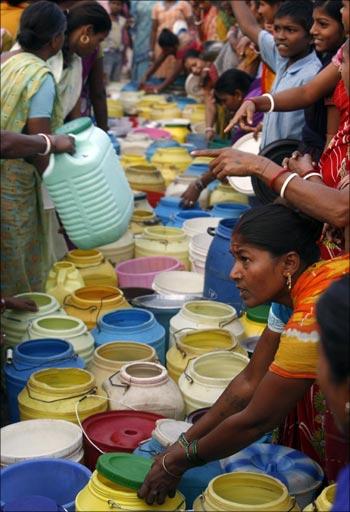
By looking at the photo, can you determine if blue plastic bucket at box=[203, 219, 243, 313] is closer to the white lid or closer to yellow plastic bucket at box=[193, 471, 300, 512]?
the white lid

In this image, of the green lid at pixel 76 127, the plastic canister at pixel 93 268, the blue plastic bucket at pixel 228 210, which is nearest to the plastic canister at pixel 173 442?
the green lid at pixel 76 127

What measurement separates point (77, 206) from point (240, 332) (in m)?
0.82

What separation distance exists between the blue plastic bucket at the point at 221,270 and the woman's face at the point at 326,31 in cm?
85

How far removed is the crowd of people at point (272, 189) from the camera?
2129mm

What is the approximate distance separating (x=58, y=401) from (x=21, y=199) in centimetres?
128

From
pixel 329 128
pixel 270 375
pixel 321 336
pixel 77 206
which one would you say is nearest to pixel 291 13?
pixel 329 128

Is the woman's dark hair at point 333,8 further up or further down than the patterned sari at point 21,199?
further up

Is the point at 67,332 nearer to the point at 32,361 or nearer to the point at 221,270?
the point at 32,361

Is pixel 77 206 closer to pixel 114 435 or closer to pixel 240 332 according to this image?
pixel 240 332

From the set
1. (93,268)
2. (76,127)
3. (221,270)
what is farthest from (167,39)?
(76,127)

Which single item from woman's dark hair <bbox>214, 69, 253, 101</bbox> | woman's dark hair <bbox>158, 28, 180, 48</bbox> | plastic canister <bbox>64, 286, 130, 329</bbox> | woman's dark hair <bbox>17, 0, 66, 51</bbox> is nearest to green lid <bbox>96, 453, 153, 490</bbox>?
plastic canister <bbox>64, 286, 130, 329</bbox>

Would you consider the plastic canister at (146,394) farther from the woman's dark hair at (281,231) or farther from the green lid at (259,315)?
the woman's dark hair at (281,231)

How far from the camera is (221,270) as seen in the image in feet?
13.2

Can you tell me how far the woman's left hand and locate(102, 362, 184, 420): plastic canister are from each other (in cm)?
68
